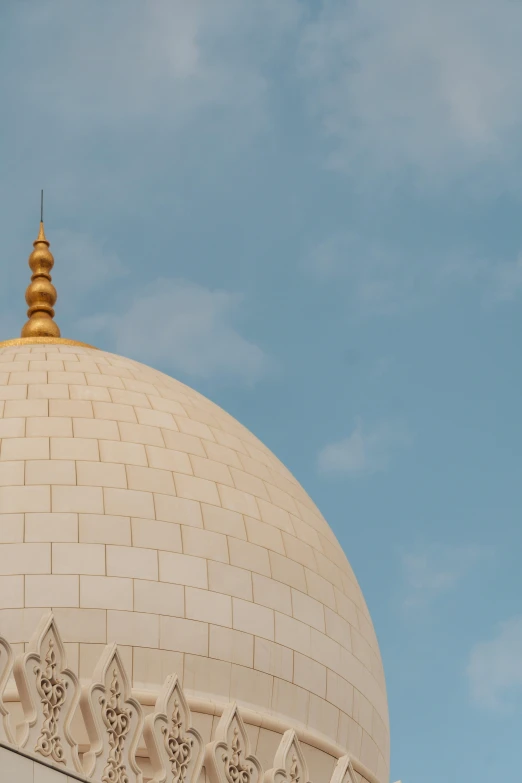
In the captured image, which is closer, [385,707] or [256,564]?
[256,564]

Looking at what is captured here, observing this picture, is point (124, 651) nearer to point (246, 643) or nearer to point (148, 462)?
point (246, 643)

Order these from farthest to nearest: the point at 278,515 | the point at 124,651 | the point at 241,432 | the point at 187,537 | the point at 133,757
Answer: the point at 241,432 → the point at 278,515 → the point at 187,537 → the point at 124,651 → the point at 133,757

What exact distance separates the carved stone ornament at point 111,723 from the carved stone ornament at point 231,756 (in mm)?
832

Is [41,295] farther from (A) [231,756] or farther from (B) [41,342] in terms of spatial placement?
(A) [231,756]

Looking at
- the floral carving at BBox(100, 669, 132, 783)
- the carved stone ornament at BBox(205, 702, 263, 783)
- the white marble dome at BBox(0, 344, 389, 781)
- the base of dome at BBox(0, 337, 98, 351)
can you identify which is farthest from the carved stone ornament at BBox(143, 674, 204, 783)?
the base of dome at BBox(0, 337, 98, 351)

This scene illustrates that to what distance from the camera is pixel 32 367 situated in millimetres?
20422

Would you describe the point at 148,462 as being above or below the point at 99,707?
above

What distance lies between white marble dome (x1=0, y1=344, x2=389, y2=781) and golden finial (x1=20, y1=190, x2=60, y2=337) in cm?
275

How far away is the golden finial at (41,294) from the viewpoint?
23.6 metres

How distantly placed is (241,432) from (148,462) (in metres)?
2.73

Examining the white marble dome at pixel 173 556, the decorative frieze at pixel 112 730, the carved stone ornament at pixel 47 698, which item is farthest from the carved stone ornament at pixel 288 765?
the carved stone ornament at pixel 47 698

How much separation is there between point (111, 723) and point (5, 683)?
1.27 m

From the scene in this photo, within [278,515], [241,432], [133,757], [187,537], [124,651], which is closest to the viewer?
[133,757]

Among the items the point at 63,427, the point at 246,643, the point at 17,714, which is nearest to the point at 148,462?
the point at 63,427
